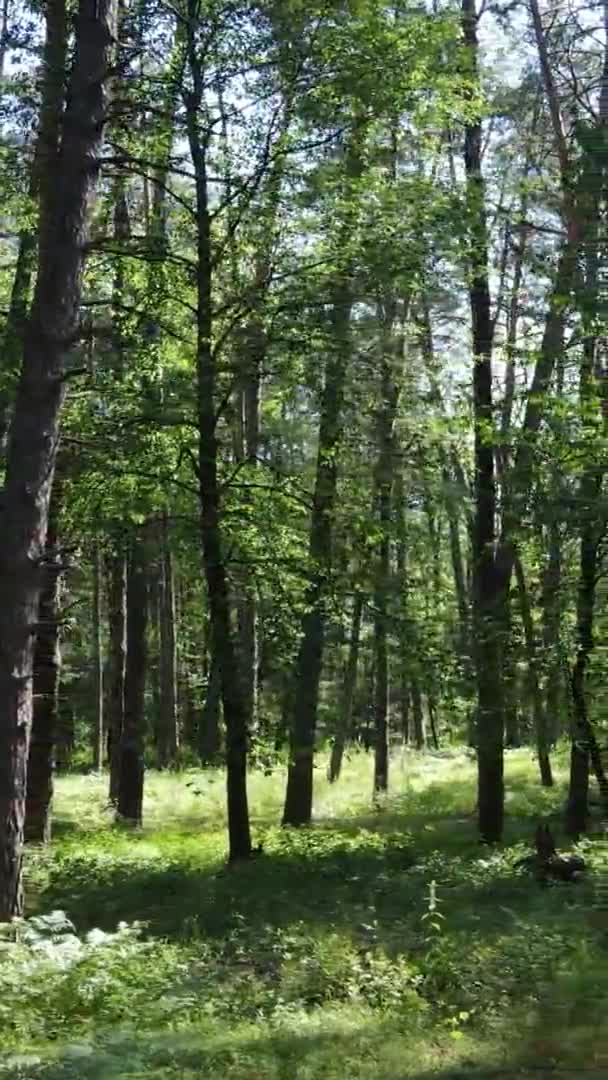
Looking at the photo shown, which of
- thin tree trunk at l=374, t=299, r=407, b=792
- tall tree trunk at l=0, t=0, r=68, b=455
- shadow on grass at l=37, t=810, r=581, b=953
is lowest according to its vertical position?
shadow on grass at l=37, t=810, r=581, b=953

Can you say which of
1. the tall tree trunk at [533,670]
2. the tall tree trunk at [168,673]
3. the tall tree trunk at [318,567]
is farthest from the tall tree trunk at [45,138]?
the tall tree trunk at [168,673]

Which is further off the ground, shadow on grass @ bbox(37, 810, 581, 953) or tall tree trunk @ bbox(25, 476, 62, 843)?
tall tree trunk @ bbox(25, 476, 62, 843)

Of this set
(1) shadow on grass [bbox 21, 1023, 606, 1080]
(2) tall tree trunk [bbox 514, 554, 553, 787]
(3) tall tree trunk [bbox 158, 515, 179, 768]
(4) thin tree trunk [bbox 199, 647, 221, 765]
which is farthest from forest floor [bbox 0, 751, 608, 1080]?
(3) tall tree trunk [bbox 158, 515, 179, 768]

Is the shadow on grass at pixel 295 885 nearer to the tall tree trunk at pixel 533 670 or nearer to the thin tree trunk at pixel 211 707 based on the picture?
the tall tree trunk at pixel 533 670

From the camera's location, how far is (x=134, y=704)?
48.4 ft

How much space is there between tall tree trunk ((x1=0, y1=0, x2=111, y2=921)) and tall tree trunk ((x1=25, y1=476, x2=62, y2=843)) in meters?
4.10

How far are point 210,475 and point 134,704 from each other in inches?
212

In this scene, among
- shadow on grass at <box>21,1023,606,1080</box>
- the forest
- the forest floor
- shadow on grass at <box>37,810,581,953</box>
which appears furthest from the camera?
shadow on grass at <box>37,810,581,953</box>

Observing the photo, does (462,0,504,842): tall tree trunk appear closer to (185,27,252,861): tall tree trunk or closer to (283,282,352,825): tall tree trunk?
(283,282,352,825): tall tree trunk

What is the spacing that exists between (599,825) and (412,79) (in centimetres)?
879

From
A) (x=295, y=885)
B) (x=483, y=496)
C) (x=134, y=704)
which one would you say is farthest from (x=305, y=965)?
(x=134, y=704)

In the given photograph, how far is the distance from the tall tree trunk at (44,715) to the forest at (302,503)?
44 millimetres

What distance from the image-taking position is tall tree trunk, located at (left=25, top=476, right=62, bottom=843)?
12078 mm

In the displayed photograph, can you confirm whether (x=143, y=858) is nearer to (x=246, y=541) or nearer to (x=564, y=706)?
(x=246, y=541)
